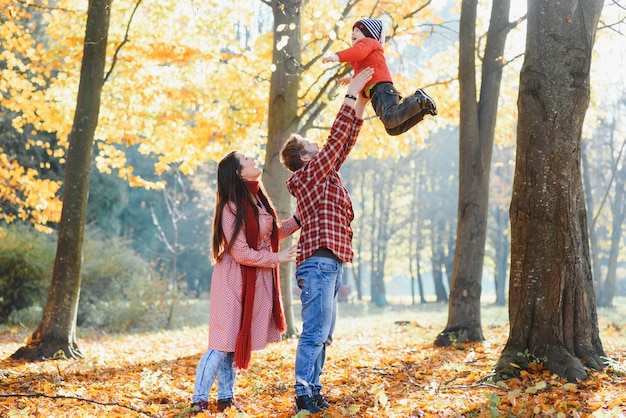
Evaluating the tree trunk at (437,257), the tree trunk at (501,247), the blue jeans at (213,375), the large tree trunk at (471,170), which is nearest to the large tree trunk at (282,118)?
the large tree trunk at (471,170)

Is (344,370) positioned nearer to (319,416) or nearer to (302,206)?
(319,416)

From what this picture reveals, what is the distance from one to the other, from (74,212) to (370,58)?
5.60 metres

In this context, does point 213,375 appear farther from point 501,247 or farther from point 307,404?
point 501,247

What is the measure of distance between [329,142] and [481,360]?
12.1ft

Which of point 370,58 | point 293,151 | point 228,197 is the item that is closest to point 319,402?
point 228,197

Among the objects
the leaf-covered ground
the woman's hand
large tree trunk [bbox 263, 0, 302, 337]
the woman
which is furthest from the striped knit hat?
large tree trunk [bbox 263, 0, 302, 337]

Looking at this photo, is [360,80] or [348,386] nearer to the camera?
[360,80]

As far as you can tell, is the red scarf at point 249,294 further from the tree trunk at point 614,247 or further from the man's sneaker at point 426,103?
the tree trunk at point 614,247

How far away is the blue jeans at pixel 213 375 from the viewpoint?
4.81 metres

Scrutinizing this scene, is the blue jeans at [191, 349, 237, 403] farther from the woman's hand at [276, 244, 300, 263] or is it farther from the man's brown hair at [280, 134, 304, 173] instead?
the man's brown hair at [280, 134, 304, 173]

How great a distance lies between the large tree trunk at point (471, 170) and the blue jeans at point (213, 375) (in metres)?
5.10

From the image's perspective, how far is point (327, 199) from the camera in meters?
4.60

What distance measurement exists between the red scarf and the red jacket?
122 cm

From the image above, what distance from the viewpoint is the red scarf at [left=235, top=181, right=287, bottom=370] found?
4.70 m
